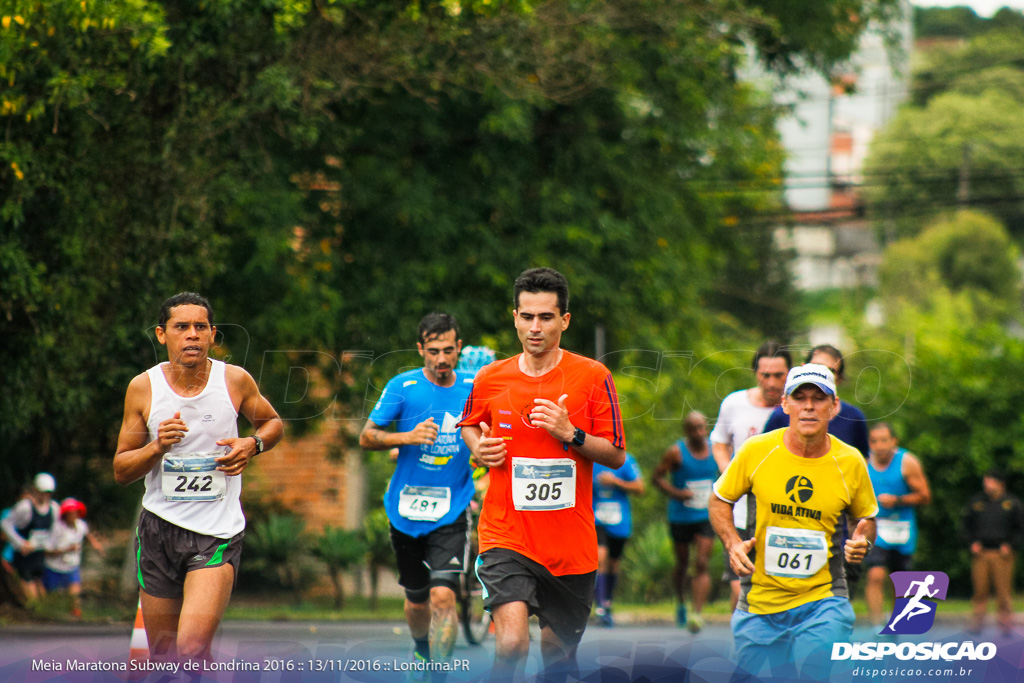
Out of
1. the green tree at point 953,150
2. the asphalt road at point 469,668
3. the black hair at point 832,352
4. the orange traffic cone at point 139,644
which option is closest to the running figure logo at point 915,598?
the asphalt road at point 469,668

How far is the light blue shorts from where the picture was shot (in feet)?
17.9

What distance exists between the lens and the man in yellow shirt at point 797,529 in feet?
18.5

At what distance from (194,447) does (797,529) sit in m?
3.02

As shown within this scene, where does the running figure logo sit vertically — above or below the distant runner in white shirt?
below

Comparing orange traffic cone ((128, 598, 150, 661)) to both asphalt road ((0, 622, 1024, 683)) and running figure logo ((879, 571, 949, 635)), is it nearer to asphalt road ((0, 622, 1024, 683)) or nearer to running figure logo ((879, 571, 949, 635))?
asphalt road ((0, 622, 1024, 683))

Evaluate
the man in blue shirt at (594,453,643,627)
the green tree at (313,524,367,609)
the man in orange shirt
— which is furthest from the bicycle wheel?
the green tree at (313,524,367,609)

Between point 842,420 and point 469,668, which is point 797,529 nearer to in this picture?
point 842,420

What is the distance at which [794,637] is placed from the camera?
5.58 m

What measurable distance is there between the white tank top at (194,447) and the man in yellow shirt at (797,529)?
99.2 inches

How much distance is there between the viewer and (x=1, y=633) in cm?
1270

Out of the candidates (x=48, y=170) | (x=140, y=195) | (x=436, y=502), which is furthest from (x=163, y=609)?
(x=140, y=195)

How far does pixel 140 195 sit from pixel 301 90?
6.67ft

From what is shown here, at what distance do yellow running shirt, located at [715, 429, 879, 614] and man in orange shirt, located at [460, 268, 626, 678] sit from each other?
0.71m

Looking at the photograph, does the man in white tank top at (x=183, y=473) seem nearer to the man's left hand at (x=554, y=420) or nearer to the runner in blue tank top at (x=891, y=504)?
the man's left hand at (x=554, y=420)
